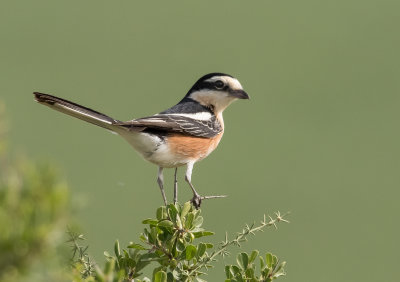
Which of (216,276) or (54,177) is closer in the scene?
(54,177)

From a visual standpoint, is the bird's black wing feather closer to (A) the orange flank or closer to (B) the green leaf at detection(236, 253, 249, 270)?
(A) the orange flank

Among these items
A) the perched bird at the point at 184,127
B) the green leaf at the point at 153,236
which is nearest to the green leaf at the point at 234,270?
the green leaf at the point at 153,236

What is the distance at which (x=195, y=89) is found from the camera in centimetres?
539

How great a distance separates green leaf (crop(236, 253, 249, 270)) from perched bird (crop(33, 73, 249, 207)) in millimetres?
1381

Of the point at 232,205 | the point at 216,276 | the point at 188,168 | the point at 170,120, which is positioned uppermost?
the point at 170,120

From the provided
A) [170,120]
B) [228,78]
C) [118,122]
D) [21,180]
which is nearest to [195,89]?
[228,78]

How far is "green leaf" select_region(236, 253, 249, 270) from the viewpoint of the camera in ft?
7.93

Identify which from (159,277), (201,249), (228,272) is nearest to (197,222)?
(201,249)

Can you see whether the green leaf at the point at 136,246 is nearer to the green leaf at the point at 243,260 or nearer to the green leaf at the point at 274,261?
the green leaf at the point at 243,260

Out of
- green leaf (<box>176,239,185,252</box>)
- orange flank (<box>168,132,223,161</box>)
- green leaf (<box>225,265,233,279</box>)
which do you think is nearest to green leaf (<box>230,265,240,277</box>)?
green leaf (<box>225,265,233,279</box>)

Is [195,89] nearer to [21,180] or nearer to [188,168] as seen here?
[188,168]

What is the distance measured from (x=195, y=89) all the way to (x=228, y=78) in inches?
12.6

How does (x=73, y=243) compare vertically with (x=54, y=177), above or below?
below

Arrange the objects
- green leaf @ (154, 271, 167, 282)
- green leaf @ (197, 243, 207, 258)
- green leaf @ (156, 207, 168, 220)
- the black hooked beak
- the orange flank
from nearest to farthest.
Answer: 1. green leaf @ (154, 271, 167, 282)
2. green leaf @ (197, 243, 207, 258)
3. green leaf @ (156, 207, 168, 220)
4. the orange flank
5. the black hooked beak
